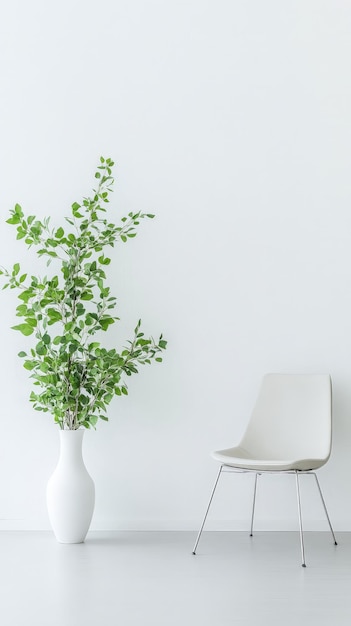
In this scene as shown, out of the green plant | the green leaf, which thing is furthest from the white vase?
the green leaf

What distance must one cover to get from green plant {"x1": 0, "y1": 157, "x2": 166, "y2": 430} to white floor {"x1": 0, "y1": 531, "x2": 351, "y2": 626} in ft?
2.03

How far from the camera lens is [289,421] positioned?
3.94 m

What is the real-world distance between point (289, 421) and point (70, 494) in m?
1.10

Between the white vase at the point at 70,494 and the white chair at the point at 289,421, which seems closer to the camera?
the white vase at the point at 70,494

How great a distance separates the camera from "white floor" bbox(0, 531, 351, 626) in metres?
2.65

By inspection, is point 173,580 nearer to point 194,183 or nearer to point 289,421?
Result: point 289,421

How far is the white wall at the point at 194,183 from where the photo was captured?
4.15 metres

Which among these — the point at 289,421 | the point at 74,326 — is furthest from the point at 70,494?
the point at 289,421

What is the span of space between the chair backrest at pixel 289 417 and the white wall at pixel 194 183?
18 cm

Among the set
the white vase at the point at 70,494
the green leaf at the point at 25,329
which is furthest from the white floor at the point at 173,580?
the green leaf at the point at 25,329

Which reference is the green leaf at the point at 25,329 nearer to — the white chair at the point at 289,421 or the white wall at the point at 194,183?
the white wall at the point at 194,183

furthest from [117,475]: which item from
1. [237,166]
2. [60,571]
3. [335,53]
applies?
[335,53]

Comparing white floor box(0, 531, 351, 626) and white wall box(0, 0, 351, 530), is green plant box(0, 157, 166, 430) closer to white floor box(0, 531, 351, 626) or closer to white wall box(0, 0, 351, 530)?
white wall box(0, 0, 351, 530)

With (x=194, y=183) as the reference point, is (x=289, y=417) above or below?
below
